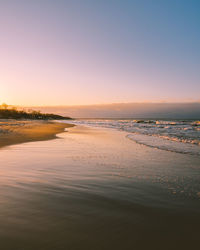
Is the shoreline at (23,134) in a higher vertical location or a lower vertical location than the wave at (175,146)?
higher

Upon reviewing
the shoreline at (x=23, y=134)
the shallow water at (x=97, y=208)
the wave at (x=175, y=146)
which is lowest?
the wave at (x=175, y=146)

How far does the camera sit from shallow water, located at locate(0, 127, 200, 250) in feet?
7.41

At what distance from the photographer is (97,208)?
3.14 meters

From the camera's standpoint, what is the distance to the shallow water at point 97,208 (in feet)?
7.41

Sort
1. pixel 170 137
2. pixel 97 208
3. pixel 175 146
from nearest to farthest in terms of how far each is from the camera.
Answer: pixel 97 208 < pixel 175 146 < pixel 170 137

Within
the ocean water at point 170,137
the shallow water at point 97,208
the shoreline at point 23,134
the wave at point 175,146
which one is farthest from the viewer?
the shoreline at point 23,134

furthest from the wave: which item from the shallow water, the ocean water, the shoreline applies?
the shoreline

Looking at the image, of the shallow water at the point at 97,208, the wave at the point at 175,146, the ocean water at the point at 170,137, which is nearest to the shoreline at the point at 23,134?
the shallow water at the point at 97,208

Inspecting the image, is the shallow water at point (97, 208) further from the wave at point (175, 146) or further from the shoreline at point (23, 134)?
the shoreline at point (23, 134)

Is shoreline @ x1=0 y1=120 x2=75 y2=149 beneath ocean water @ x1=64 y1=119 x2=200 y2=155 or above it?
above

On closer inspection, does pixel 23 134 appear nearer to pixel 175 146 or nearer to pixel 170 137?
pixel 175 146

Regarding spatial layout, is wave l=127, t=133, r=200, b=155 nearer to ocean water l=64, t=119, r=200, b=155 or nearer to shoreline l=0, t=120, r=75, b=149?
ocean water l=64, t=119, r=200, b=155

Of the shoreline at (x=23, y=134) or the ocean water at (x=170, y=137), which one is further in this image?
the shoreline at (x=23, y=134)

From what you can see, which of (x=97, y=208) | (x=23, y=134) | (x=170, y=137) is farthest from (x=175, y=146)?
(x=23, y=134)
